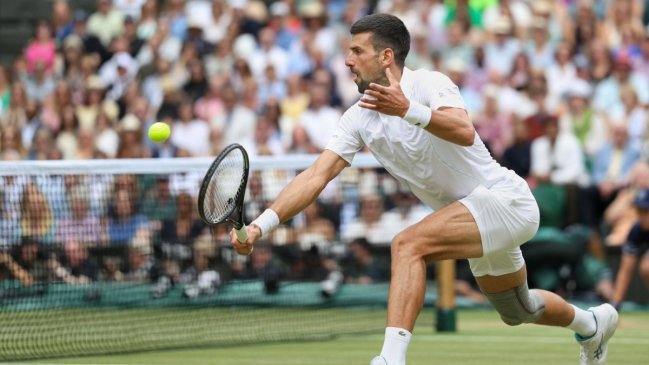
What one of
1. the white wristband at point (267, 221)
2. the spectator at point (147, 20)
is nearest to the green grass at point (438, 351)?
the white wristband at point (267, 221)

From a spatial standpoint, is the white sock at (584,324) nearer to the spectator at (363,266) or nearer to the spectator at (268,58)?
the spectator at (363,266)

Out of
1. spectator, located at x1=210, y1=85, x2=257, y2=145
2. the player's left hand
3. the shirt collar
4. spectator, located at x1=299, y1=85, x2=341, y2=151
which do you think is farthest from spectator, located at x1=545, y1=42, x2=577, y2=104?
the player's left hand

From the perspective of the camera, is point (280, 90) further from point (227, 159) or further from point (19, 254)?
point (227, 159)

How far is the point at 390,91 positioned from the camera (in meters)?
6.93

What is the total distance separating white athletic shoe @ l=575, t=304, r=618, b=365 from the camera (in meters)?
8.69

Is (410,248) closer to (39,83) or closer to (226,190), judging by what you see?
(226,190)

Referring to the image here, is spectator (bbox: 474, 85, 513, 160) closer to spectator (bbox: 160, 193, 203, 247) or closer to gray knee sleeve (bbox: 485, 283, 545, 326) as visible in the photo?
spectator (bbox: 160, 193, 203, 247)

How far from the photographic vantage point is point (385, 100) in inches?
273

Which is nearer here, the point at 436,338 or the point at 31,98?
the point at 436,338

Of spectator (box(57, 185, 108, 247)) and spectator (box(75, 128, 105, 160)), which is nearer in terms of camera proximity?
spectator (box(57, 185, 108, 247))

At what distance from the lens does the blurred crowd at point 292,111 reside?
13.1m

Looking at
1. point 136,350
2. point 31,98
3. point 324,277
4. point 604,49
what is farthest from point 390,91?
point 31,98

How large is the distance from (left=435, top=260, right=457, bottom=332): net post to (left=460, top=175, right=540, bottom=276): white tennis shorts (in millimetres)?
4905

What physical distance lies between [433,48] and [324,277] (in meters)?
6.35
